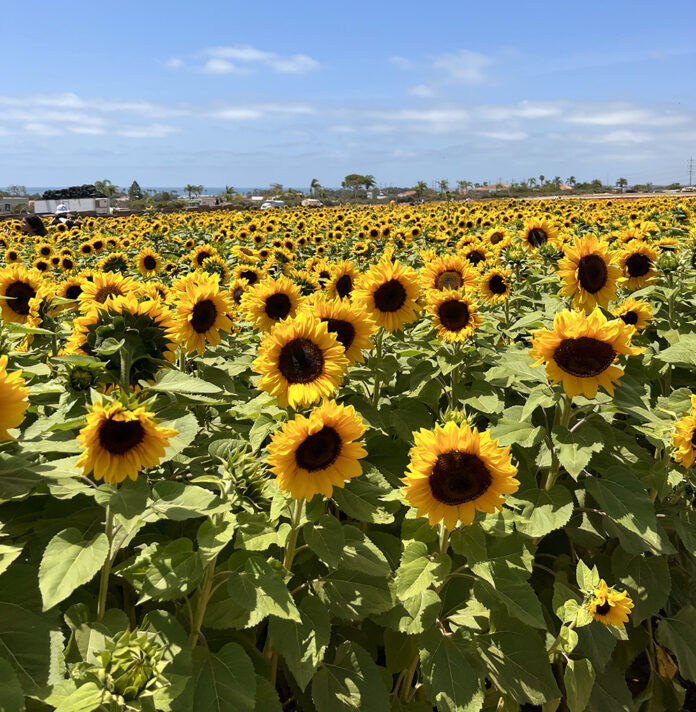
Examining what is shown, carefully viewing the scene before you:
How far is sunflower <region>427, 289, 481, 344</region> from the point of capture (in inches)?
147

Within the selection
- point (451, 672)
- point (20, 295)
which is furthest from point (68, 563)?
point (20, 295)

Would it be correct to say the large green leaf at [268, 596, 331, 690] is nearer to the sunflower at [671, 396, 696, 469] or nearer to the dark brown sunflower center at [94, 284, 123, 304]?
the sunflower at [671, 396, 696, 469]

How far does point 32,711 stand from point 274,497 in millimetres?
1048

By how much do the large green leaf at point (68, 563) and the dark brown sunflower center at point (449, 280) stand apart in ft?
11.1

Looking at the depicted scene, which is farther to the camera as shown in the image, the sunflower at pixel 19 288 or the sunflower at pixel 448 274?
the sunflower at pixel 448 274

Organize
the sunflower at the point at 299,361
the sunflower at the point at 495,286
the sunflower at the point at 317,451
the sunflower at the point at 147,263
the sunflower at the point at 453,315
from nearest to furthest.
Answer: the sunflower at the point at 317,451, the sunflower at the point at 299,361, the sunflower at the point at 453,315, the sunflower at the point at 495,286, the sunflower at the point at 147,263

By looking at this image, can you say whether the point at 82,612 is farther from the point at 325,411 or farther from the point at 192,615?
the point at 325,411

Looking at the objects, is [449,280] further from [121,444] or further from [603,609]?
[121,444]

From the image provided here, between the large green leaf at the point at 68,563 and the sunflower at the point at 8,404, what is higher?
the sunflower at the point at 8,404

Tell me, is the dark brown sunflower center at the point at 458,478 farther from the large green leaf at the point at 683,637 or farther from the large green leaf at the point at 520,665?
the large green leaf at the point at 683,637

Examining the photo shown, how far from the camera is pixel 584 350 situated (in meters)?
2.66

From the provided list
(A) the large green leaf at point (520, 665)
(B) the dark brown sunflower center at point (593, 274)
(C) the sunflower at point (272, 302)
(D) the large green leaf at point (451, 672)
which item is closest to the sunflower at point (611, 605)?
(A) the large green leaf at point (520, 665)

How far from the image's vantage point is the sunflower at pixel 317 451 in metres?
2.11

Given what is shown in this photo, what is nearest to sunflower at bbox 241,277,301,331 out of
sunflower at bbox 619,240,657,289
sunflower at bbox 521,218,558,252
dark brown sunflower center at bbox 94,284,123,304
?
dark brown sunflower center at bbox 94,284,123,304
